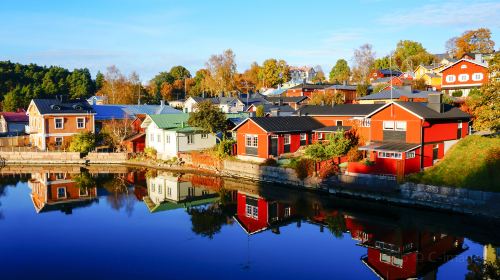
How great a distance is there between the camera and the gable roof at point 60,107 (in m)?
52.4

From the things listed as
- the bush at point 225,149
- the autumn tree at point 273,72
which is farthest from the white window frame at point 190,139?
the autumn tree at point 273,72

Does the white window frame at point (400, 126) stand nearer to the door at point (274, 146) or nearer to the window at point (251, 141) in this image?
the door at point (274, 146)

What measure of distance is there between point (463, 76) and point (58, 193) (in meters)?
49.3

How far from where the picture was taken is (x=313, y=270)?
1858 centimetres

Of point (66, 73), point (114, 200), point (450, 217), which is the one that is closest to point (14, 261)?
point (114, 200)

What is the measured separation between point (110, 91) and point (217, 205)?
216ft

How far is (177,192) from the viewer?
3447 centimetres

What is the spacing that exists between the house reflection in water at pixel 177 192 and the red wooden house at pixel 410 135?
37.0 ft

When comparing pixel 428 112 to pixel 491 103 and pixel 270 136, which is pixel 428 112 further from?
pixel 270 136

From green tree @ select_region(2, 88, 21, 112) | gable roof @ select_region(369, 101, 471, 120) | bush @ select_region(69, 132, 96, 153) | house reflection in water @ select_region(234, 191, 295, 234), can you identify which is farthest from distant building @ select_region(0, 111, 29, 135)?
gable roof @ select_region(369, 101, 471, 120)

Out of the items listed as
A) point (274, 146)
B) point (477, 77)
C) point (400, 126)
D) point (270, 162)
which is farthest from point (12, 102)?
point (477, 77)

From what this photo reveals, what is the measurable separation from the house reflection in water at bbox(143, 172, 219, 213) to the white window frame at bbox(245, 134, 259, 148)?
5.12m

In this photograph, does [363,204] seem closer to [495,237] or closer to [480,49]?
[495,237]

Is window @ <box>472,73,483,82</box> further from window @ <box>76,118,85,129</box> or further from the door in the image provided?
window @ <box>76,118,85,129</box>
